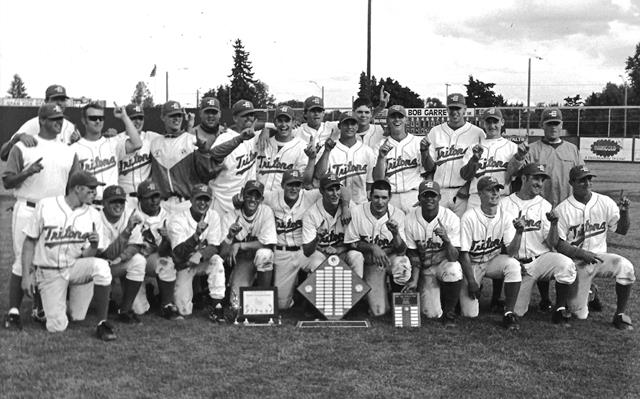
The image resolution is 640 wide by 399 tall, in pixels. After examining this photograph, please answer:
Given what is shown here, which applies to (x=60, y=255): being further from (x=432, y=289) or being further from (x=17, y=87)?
(x=17, y=87)

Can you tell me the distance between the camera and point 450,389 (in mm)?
4133

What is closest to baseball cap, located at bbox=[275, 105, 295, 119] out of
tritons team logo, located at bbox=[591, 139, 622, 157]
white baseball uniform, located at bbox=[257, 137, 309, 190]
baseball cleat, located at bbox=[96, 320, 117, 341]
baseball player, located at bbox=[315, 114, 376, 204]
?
white baseball uniform, located at bbox=[257, 137, 309, 190]

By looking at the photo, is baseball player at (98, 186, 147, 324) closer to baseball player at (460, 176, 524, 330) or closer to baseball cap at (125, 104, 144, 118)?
baseball cap at (125, 104, 144, 118)

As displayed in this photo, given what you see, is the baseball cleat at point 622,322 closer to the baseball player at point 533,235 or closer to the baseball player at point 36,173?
the baseball player at point 533,235

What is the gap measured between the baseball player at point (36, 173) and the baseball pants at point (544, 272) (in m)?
3.90

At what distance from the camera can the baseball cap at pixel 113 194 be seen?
5.50 m

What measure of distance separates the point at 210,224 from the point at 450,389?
2743 millimetres

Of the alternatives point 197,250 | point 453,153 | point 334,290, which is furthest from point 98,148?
point 453,153

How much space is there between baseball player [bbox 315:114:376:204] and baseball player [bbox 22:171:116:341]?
2.17 m

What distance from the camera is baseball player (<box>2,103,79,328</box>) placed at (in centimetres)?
544

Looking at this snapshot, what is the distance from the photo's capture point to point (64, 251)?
537 centimetres

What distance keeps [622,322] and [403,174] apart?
2.28 m

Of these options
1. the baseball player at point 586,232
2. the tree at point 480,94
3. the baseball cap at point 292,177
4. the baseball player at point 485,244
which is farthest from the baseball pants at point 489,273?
the tree at point 480,94

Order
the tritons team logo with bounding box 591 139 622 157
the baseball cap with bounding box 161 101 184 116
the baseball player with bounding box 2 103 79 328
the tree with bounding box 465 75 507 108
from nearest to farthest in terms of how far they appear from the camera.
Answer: the baseball player with bounding box 2 103 79 328 → the baseball cap with bounding box 161 101 184 116 → the tritons team logo with bounding box 591 139 622 157 → the tree with bounding box 465 75 507 108
